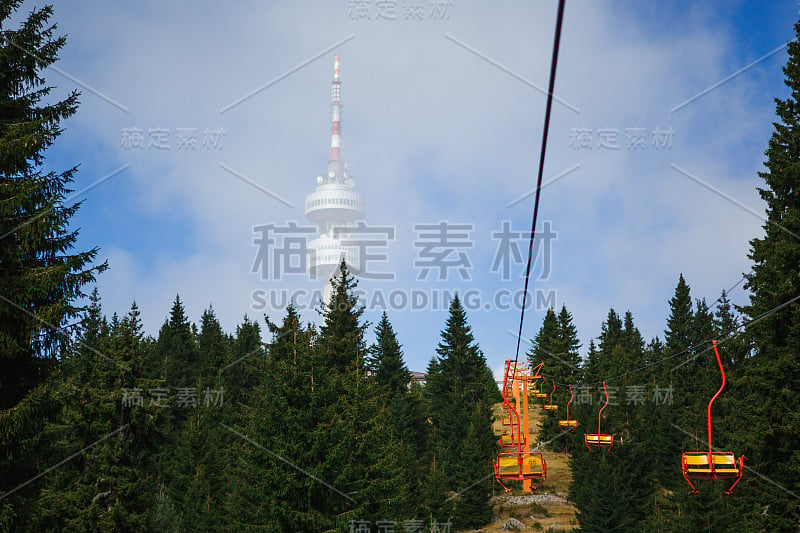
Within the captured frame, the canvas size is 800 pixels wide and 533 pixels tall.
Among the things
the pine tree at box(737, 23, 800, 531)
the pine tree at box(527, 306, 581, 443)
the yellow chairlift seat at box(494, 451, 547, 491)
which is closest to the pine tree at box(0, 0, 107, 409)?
the yellow chairlift seat at box(494, 451, 547, 491)

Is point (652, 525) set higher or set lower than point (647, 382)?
lower

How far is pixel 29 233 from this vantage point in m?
17.4

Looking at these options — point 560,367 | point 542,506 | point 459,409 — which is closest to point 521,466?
point 542,506

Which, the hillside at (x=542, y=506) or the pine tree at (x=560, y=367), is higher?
the pine tree at (x=560, y=367)

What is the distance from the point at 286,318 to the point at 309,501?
14345 millimetres

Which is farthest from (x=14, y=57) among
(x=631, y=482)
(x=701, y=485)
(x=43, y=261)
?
(x=631, y=482)

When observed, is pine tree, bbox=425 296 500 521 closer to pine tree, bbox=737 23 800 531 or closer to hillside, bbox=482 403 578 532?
hillside, bbox=482 403 578 532

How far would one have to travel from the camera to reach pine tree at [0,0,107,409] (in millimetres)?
17312

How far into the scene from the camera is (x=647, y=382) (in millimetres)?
82750

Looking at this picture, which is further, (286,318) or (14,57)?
(286,318)

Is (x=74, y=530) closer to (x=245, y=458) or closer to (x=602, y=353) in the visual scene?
(x=245, y=458)

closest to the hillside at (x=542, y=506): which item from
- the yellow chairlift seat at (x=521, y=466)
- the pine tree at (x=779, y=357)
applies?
the pine tree at (x=779, y=357)

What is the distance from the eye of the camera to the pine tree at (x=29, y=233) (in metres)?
17.3

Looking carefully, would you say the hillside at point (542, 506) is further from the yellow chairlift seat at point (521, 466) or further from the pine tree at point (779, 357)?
the yellow chairlift seat at point (521, 466)
